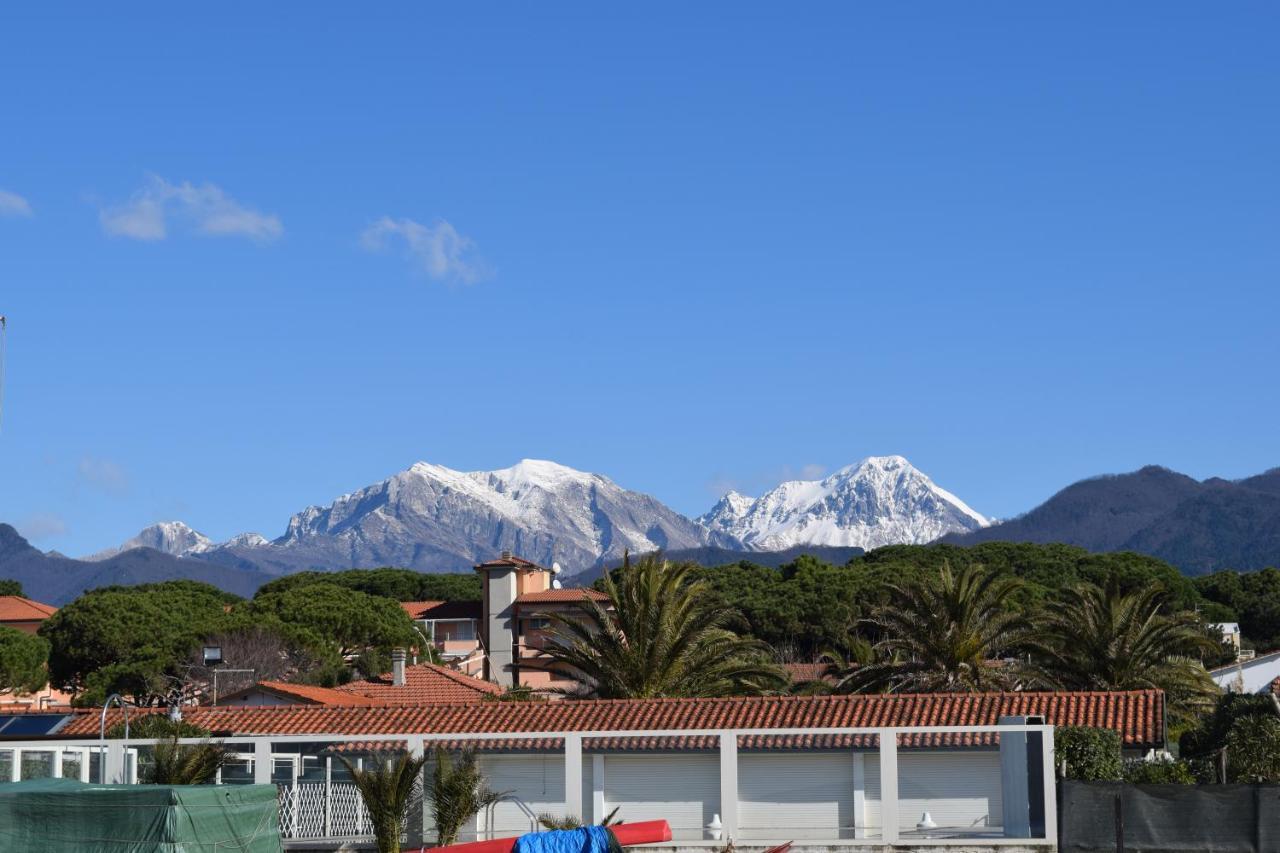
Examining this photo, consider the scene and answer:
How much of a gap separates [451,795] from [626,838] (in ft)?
13.5

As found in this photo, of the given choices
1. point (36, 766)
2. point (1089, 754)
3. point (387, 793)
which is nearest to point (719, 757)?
point (1089, 754)

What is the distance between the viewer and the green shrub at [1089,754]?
31.7m

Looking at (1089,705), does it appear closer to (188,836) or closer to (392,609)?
(188,836)

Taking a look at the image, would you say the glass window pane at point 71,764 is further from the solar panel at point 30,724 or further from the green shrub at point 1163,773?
the green shrub at point 1163,773

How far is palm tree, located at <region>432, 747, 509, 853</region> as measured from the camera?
2759cm

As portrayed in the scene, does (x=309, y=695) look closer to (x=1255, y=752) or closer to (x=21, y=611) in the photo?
(x=1255, y=752)

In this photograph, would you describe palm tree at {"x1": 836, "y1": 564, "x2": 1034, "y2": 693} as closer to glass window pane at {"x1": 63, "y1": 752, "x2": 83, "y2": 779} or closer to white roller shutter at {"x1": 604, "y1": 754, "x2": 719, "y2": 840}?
white roller shutter at {"x1": 604, "y1": 754, "x2": 719, "y2": 840}

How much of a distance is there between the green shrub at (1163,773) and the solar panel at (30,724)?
21.3 m

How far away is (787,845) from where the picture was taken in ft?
77.5

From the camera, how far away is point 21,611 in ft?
416

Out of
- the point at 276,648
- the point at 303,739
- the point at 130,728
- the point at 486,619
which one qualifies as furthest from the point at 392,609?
the point at 303,739

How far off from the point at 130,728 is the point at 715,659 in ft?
47.9

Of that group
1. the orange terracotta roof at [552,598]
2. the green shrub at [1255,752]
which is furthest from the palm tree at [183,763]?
the orange terracotta roof at [552,598]

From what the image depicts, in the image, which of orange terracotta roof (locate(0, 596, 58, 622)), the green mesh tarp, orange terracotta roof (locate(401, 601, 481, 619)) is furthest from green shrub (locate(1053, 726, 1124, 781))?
orange terracotta roof (locate(0, 596, 58, 622))
